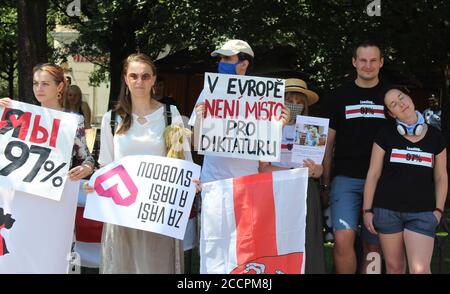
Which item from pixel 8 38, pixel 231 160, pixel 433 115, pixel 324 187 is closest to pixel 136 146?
pixel 231 160

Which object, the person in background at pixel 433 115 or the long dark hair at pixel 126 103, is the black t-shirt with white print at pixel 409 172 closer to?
the long dark hair at pixel 126 103

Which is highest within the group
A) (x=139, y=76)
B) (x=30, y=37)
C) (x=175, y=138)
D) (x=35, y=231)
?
(x=30, y=37)

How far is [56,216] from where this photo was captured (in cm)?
435

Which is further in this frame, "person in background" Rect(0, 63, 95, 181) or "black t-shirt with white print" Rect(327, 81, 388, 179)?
"black t-shirt with white print" Rect(327, 81, 388, 179)

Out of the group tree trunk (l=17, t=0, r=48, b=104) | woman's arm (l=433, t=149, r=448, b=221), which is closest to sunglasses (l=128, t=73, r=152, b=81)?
woman's arm (l=433, t=149, r=448, b=221)

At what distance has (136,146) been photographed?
4176mm

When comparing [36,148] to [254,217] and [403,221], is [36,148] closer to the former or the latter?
[254,217]

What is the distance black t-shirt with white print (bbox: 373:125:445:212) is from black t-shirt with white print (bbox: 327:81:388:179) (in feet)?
0.74

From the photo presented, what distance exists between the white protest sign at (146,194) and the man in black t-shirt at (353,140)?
1.19 m

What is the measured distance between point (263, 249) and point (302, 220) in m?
0.34

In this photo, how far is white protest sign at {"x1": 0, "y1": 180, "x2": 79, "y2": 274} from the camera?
14.1ft

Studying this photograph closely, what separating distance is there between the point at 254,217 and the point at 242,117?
2.36 ft

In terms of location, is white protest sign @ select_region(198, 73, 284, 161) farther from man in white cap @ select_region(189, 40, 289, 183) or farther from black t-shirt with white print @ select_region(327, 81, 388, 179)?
black t-shirt with white print @ select_region(327, 81, 388, 179)
